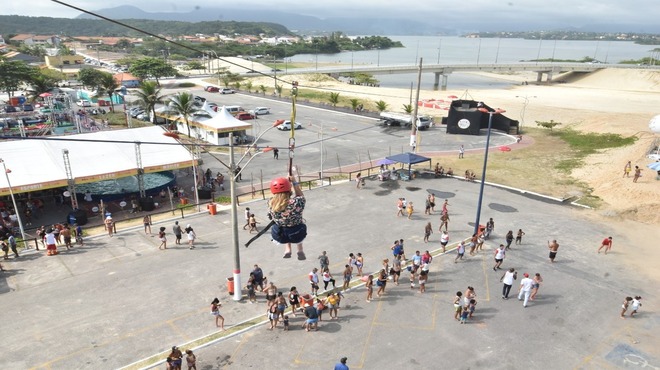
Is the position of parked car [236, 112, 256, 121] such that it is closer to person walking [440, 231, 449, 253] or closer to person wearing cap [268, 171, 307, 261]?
person walking [440, 231, 449, 253]

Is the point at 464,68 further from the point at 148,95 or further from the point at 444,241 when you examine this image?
the point at 444,241

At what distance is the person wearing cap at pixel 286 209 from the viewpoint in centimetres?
1098

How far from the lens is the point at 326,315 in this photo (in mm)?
16250

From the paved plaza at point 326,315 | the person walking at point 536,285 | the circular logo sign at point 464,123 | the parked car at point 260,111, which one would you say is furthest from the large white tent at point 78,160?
the circular logo sign at point 464,123

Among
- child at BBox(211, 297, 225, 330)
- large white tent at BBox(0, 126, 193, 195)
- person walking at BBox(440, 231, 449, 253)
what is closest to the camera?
child at BBox(211, 297, 225, 330)

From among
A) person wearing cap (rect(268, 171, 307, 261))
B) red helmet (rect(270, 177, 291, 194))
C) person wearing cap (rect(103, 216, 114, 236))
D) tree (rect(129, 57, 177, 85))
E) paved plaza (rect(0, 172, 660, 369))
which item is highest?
red helmet (rect(270, 177, 291, 194))

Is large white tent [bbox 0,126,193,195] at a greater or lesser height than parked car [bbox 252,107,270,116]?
greater

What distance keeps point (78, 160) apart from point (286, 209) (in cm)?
2087

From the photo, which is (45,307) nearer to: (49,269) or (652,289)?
(49,269)

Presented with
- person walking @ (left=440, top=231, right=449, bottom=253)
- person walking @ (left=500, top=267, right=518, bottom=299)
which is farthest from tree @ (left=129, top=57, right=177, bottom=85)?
person walking @ (left=500, top=267, right=518, bottom=299)

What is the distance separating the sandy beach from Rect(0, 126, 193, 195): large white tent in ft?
83.2

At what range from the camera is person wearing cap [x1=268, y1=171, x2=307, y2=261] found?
1098 centimetres

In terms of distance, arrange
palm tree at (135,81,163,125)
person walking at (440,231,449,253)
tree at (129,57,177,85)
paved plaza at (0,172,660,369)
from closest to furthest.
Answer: paved plaza at (0,172,660,369)
person walking at (440,231,449,253)
palm tree at (135,81,163,125)
tree at (129,57,177,85)

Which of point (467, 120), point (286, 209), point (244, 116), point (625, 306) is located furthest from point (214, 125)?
point (625, 306)
